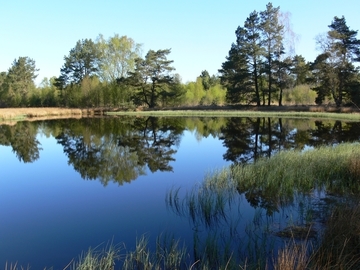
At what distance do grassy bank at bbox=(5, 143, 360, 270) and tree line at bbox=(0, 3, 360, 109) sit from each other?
28.1 m

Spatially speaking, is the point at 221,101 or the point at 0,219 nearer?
the point at 0,219

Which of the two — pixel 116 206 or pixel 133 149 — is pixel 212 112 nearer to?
pixel 133 149

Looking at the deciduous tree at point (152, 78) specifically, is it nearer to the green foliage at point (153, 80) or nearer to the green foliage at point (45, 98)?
the green foliage at point (153, 80)

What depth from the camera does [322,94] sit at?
36750 mm

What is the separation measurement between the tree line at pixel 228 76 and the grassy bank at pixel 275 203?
28.1 meters

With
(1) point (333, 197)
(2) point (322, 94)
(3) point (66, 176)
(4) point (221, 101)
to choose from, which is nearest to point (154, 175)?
(3) point (66, 176)

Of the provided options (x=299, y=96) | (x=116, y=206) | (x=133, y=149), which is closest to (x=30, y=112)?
(x=133, y=149)

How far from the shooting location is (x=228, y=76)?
147ft

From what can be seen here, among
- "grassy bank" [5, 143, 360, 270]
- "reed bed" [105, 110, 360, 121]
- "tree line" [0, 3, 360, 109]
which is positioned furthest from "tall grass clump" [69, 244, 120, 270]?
"tree line" [0, 3, 360, 109]

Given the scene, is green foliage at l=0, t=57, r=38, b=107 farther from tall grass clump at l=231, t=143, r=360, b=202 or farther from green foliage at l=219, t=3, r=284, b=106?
tall grass clump at l=231, t=143, r=360, b=202

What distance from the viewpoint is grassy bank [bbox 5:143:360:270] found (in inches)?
151

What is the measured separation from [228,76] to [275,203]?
39.6m

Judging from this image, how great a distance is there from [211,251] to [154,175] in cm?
600

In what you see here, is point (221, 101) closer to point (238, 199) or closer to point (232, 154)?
point (232, 154)
